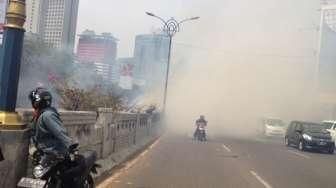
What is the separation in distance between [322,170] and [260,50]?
46.3 m

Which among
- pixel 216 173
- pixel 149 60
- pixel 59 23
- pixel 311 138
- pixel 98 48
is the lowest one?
pixel 216 173

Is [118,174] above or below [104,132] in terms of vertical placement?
below

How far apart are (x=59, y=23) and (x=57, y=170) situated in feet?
133

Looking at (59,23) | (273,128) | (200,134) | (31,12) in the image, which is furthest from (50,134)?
(273,128)

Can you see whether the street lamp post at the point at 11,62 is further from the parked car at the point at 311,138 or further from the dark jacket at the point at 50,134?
the parked car at the point at 311,138

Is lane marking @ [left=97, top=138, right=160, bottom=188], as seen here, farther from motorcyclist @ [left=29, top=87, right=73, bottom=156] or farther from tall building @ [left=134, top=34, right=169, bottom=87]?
tall building @ [left=134, top=34, right=169, bottom=87]

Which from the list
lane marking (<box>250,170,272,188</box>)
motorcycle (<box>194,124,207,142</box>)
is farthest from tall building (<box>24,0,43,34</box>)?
motorcycle (<box>194,124,207,142</box>)

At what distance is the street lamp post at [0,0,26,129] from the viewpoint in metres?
7.89

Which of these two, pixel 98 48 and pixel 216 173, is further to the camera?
pixel 98 48

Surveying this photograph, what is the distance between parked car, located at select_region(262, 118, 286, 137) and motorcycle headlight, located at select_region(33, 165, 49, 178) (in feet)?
136

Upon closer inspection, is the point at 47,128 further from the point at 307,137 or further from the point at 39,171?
the point at 307,137

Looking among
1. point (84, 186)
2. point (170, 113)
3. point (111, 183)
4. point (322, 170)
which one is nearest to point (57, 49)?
point (170, 113)

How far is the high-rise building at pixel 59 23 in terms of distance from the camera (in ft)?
122

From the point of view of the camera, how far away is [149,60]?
77.2 m
